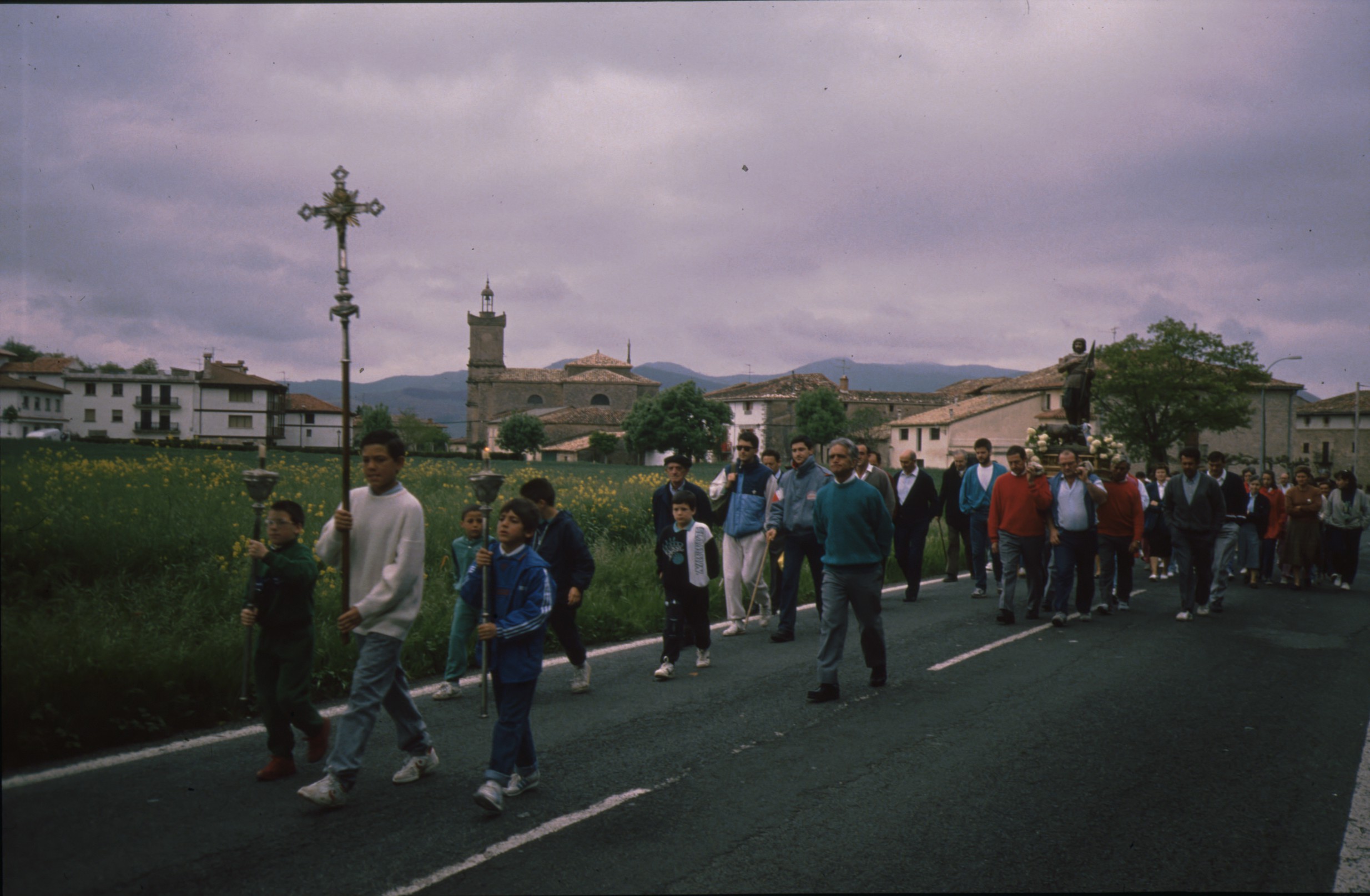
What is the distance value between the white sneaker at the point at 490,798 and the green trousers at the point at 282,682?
1.17m

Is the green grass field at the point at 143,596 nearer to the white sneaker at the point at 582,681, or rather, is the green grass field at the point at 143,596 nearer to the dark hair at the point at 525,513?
the white sneaker at the point at 582,681

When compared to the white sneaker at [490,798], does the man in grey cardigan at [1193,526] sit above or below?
above

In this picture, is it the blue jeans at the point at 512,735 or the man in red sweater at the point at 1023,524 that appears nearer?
the blue jeans at the point at 512,735

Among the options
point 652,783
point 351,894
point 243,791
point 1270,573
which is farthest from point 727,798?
point 1270,573

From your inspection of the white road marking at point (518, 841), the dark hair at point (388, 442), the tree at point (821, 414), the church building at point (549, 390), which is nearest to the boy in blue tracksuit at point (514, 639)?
the white road marking at point (518, 841)

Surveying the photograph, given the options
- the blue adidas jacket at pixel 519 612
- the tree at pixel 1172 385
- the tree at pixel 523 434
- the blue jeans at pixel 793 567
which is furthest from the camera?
the tree at pixel 523 434

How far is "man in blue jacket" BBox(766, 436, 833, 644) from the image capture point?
915 cm

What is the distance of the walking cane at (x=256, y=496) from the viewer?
434cm

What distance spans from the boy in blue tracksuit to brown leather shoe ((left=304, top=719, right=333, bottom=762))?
118 centimetres

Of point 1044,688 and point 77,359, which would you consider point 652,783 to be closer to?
point 77,359

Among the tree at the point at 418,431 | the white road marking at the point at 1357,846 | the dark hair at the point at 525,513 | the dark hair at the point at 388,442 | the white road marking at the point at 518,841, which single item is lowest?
the white road marking at the point at 1357,846

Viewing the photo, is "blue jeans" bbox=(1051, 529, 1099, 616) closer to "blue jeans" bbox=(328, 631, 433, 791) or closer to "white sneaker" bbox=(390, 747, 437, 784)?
"white sneaker" bbox=(390, 747, 437, 784)

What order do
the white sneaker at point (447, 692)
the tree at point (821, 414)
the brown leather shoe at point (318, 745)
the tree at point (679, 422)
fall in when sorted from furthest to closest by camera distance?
the tree at point (821, 414) → the tree at point (679, 422) → the white sneaker at point (447, 692) → the brown leather shoe at point (318, 745)

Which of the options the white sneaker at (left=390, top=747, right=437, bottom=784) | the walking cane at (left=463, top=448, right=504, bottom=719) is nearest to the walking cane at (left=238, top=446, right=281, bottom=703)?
the white sneaker at (left=390, top=747, right=437, bottom=784)
